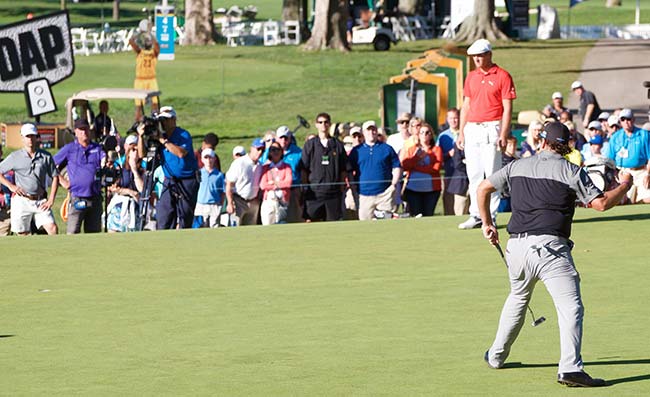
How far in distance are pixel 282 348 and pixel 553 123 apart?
8.54ft

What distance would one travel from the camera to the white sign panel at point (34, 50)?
30.6 m

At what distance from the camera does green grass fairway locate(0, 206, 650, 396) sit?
29.5ft

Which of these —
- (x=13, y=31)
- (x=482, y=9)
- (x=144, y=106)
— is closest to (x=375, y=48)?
(x=482, y=9)

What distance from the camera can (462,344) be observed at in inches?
391

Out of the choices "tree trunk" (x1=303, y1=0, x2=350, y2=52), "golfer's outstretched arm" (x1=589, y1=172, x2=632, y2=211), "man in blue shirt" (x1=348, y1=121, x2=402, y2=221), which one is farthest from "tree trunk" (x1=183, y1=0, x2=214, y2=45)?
"golfer's outstretched arm" (x1=589, y1=172, x2=632, y2=211)

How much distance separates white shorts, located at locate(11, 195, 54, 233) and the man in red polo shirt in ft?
18.3

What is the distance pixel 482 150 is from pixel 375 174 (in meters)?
4.04

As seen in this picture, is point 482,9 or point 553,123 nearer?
point 553,123

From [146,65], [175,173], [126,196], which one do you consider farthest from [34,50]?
[175,173]

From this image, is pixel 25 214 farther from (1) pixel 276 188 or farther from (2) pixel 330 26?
(2) pixel 330 26

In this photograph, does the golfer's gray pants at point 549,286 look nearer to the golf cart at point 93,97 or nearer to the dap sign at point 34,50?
the golf cart at point 93,97

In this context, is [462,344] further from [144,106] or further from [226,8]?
[226,8]

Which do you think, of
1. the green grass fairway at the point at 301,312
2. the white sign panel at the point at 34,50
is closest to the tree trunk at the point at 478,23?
the white sign panel at the point at 34,50

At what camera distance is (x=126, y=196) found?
17656mm
